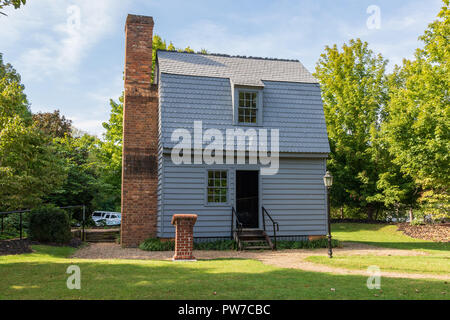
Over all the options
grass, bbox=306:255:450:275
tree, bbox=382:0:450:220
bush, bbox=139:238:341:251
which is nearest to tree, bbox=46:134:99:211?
bush, bbox=139:238:341:251

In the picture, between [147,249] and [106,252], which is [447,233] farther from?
[106,252]

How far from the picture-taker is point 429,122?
1955 centimetres

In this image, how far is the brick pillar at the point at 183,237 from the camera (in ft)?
34.1

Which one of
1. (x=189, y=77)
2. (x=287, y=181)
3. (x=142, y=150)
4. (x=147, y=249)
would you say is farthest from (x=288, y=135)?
(x=147, y=249)

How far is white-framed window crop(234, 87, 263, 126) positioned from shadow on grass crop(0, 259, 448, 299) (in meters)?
7.08

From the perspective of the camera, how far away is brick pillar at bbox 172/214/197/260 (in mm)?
10398

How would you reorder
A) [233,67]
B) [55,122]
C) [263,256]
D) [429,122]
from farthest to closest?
1. [55,122]
2. [429,122]
3. [233,67]
4. [263,256]

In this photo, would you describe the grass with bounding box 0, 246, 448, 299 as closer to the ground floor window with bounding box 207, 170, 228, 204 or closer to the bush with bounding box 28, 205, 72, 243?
the bush with bounding box 28, 205, 72, 243

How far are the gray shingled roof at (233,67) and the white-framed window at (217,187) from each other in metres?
3.47

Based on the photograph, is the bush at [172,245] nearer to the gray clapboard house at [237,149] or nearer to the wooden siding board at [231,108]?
the gray clapboard house at [237,149]

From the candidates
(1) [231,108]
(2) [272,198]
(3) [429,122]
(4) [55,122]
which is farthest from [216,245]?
(4) [55,122]

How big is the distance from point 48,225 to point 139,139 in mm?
4267

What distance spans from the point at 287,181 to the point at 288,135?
5.60 ft

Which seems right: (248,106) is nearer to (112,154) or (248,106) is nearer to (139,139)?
(139,139)
